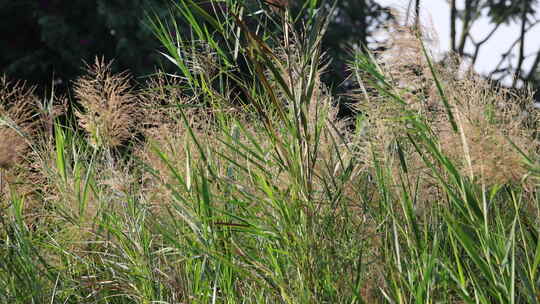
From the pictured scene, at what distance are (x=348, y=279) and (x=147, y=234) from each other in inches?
27.6

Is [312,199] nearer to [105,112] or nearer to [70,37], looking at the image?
[105,112]

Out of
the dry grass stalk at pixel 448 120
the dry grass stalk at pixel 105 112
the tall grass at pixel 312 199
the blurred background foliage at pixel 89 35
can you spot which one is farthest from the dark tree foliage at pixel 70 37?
the dry grass stalk at pixel 448 120

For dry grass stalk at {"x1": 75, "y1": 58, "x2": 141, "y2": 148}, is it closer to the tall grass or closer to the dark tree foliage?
the tall grass

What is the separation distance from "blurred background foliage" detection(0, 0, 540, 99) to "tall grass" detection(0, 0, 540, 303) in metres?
7.50

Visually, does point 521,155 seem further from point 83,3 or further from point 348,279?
point 83,3

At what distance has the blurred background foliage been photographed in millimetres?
10070

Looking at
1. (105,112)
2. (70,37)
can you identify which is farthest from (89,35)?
(105,112)

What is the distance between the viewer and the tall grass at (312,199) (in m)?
1.49

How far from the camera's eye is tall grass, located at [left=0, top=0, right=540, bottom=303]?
58.8 inches

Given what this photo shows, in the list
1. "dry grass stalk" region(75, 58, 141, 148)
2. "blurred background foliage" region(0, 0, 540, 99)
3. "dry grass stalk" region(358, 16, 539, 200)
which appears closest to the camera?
"dry grass stalk" region(358, 16, 539, 200)

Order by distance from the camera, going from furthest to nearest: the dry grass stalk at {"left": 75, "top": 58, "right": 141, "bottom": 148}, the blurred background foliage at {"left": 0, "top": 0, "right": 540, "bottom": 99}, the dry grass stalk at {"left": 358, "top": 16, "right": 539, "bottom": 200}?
the blurred background foliage at {"left": 0, "top": 0, "right": 540, "bottom": 99}, the dry grass stalk at {"left": 75, "top": 58, "right": 141, "bottom": 148}, the dry grass stalk at {"left": 358, "top": 16, "right": 539, "bottom": 200}

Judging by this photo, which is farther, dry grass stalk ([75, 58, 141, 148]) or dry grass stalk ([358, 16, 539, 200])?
dry grass stalk ([75, 58, 141, 148])

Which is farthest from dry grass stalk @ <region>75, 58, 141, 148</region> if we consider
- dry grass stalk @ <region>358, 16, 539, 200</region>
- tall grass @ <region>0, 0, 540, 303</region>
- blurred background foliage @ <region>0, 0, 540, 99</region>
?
blurred background foliage @ <region>0, 0, 540, 99</region>

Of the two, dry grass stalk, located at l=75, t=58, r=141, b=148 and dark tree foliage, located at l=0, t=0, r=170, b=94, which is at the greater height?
dry grass stalk, located at l=75, t=58, r=141, b=148
